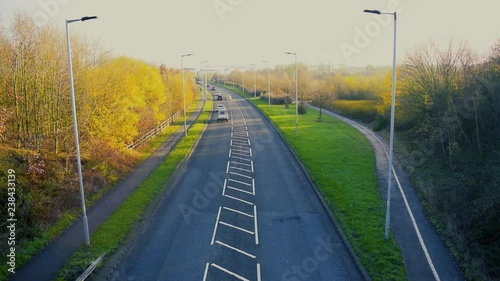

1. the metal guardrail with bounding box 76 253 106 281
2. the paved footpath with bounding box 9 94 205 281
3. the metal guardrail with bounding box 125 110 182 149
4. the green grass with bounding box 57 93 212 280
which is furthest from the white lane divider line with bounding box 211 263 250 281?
the metal guardrail with bounding box 125 110 182 149

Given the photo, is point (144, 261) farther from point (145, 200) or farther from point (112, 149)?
point (112, 149)

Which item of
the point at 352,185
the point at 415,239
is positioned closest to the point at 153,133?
the point at 352,185

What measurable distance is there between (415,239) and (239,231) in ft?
23.0

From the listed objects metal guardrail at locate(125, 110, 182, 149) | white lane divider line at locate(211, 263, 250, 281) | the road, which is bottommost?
white lane divider line at locate(211, 263, 250, 281)

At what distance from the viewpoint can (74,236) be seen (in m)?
15.6

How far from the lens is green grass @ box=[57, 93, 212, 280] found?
13.1 m

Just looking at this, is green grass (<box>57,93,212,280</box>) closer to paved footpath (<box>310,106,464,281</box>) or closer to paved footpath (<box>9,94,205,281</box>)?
paved footpath (<box>9,94,205,281</box>)

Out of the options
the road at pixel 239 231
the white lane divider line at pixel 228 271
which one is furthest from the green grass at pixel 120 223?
the white lane divider line at pixel 228 271

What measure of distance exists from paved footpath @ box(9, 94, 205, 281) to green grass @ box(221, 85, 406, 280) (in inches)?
409

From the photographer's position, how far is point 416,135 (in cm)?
3256

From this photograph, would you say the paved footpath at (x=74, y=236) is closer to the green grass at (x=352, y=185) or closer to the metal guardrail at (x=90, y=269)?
the metal guardrail at (x=90, y=269)

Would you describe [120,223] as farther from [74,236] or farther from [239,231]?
[239,231]

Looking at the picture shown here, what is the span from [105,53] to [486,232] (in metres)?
25.5

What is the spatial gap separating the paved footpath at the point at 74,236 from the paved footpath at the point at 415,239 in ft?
38.6
